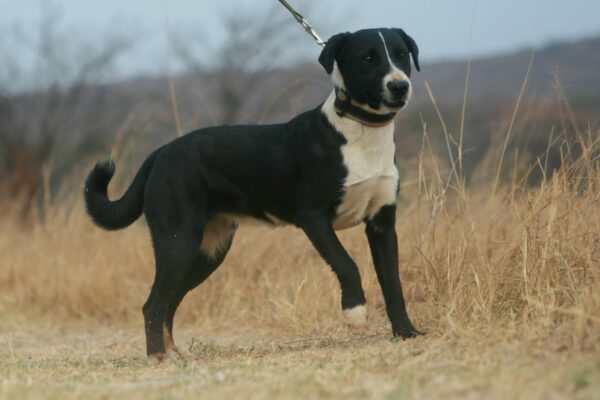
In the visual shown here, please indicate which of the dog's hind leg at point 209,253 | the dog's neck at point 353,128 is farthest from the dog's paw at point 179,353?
the dog's neck at point 353,128

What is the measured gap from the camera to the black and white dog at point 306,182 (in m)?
4.66

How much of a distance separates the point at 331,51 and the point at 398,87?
464mm

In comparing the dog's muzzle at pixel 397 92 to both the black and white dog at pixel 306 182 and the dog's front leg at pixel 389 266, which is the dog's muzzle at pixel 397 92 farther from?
the dog's front leg at pixel 389 266

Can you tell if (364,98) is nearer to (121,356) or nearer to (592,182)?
(592,182)

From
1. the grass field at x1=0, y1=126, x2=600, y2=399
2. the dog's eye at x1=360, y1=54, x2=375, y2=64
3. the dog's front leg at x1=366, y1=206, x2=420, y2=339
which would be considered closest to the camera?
the grass field at x1=0, y1=126, x2=600, y2=399

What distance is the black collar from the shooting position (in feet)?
15.4

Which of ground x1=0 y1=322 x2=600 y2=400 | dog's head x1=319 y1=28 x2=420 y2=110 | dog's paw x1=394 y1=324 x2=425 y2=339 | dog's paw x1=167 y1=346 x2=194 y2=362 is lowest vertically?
dog's paw x1=167 y1=346 x2=194 y2=362

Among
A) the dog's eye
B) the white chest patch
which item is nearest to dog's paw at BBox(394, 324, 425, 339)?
the white chest patch

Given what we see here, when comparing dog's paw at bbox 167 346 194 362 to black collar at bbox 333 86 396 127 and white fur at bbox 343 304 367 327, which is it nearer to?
white fur at bbox 343 304 367 327

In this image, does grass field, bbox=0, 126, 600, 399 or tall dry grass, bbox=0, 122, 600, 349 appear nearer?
grass field, bbox=0, 126, 600, 399

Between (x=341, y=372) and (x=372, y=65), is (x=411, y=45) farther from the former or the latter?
(x=341, y=372)

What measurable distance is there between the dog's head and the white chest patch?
0.48 ft

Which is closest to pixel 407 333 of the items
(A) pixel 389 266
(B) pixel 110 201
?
(A) pixel 389 266

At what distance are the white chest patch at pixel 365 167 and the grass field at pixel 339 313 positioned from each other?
0.58 metres
